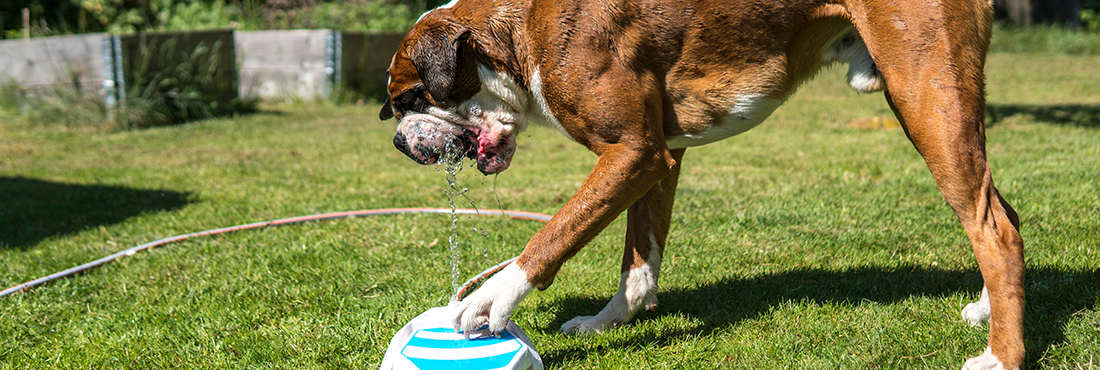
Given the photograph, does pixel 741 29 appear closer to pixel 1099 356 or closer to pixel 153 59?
pixel 1099 356

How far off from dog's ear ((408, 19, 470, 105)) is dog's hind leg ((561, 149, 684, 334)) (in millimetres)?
992

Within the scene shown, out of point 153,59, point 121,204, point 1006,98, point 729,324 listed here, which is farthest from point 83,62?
point 1006,98

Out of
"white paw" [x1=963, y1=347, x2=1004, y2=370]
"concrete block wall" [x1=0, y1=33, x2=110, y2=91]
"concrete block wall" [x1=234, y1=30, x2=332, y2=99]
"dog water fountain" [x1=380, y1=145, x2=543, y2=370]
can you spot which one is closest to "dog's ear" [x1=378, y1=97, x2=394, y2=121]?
"dog water fountain" [x1=380, y1=145, x2=543, y2=370]

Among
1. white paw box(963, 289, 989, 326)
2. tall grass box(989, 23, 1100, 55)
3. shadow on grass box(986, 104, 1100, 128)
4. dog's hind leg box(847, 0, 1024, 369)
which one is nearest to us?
dog's hind leg box(847, 0, 1024, 369)

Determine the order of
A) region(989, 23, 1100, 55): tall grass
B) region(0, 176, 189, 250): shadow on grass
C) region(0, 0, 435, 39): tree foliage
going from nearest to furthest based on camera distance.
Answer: region(0, 176, 189, 250): shadow on grass → region(0, 0, 435, 39): tree foliage → region(989, 23, 1100, 55): tall grass

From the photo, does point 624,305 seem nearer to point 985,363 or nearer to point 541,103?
point 541,103

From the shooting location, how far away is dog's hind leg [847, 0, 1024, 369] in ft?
8.03

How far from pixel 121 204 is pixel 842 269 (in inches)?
211

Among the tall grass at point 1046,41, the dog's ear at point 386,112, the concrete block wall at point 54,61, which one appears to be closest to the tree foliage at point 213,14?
the concrete block wall at point 54,61

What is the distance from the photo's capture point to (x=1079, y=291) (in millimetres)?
3148

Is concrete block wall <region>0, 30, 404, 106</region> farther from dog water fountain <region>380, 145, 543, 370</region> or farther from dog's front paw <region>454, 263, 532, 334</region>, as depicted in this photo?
dog's front paw <region>454, 263, 532, 334</region>

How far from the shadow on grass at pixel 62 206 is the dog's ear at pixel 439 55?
3.75 m

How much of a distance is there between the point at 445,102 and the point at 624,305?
3.74 ft

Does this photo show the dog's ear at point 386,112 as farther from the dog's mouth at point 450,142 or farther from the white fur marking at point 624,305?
the white fur marking at point 624,305
